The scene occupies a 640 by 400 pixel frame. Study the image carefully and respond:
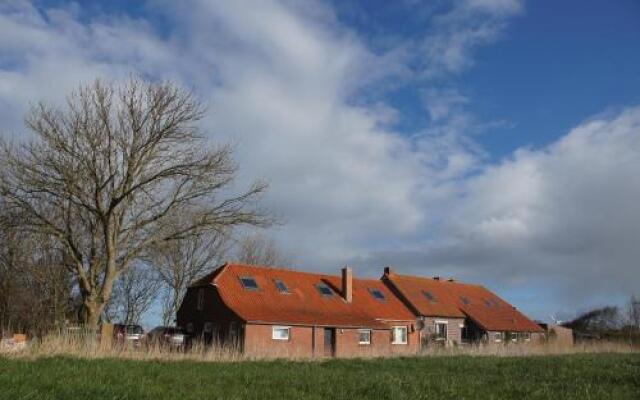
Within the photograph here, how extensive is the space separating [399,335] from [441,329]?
6.38 m

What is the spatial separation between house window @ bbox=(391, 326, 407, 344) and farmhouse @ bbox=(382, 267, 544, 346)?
1653 millimetres

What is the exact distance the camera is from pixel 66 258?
36.3 meters

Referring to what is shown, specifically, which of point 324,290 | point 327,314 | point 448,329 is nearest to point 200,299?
point 327,314

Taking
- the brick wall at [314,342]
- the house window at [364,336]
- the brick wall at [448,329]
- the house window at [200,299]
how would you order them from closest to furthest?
the brick wall at [314,342]
the house window at [200,299]
the house window at [364,336]
the brick wall at [448,329]

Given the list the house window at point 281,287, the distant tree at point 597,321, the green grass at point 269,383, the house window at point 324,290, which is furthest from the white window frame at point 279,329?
the distant tree at point 597,321

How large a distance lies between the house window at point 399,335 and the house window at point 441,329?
4554 millimetres

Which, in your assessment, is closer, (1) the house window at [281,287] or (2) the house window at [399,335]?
(1) the house window at [281,287]

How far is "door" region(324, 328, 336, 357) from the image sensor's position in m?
41.9

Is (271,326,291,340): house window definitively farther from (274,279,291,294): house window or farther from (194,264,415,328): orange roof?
(274,279,291,294): house window

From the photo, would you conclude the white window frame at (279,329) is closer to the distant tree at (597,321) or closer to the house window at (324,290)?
the house window at (324,290)

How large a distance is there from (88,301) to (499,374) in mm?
18796

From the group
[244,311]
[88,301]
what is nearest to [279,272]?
[244,311]

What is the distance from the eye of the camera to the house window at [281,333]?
Result: 39.3 m

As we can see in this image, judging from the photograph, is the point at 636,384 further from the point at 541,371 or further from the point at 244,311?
the point at 244,311
